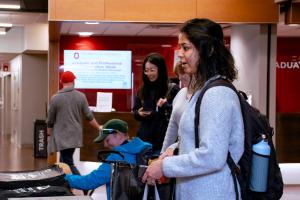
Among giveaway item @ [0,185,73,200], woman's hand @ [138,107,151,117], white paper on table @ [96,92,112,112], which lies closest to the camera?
giveaway item @ [0,185,73,200]

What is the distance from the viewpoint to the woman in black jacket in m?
4.29

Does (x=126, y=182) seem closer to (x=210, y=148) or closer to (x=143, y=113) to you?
(x=210, y=148)

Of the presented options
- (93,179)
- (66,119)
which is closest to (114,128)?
(93,179)

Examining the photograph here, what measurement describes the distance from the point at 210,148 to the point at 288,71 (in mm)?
10107

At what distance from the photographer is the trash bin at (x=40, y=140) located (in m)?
Result: 11.3

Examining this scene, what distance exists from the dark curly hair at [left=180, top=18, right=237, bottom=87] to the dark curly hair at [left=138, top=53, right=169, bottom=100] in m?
2.10

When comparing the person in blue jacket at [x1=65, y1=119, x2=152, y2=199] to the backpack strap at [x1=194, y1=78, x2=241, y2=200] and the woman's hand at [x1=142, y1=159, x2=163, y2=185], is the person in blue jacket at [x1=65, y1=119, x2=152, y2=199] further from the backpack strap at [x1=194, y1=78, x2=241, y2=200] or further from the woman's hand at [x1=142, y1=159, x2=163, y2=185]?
Answer: the backpack strap at [x1=194, y1=78, x2=241, y2=200]

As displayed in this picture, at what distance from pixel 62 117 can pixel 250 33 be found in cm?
256

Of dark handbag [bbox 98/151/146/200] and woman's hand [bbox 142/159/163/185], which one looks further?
dark handbag [bbox 98/151/146/200]

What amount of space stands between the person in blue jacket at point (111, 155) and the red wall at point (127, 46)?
753cm

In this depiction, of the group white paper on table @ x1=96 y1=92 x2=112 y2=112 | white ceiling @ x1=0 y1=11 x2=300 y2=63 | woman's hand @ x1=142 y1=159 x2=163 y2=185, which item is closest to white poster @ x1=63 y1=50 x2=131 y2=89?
white ceiling @ x1=0 y1=11 x2=300 y2=63

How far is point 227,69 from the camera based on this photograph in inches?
84.8

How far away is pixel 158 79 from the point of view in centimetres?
436

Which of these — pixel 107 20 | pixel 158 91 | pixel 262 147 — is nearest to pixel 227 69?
pixel 262 147
